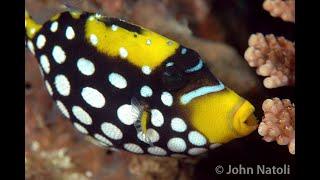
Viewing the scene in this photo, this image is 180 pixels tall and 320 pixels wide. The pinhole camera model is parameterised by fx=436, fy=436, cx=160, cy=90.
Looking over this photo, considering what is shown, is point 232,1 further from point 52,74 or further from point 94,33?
point 52,74

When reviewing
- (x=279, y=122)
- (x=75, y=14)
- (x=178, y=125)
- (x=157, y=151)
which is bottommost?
(x=157, y=151)

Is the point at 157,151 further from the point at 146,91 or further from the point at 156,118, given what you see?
the point at 146,91

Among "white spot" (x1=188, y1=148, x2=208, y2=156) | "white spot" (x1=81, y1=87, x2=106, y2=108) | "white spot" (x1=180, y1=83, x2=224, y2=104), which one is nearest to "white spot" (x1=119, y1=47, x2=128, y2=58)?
"white spot" (x1=81, y1=87, x2=106, y2=108)

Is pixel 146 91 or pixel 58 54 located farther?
pixel 58 54

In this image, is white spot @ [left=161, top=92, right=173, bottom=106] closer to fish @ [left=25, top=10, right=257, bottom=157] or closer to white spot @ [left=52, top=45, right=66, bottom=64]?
fish @ [left=25, top=10, right=257, bottom=157]

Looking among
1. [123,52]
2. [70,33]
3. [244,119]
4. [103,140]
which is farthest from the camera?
[103,140]

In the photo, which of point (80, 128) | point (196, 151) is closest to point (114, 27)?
point (80, 128)
